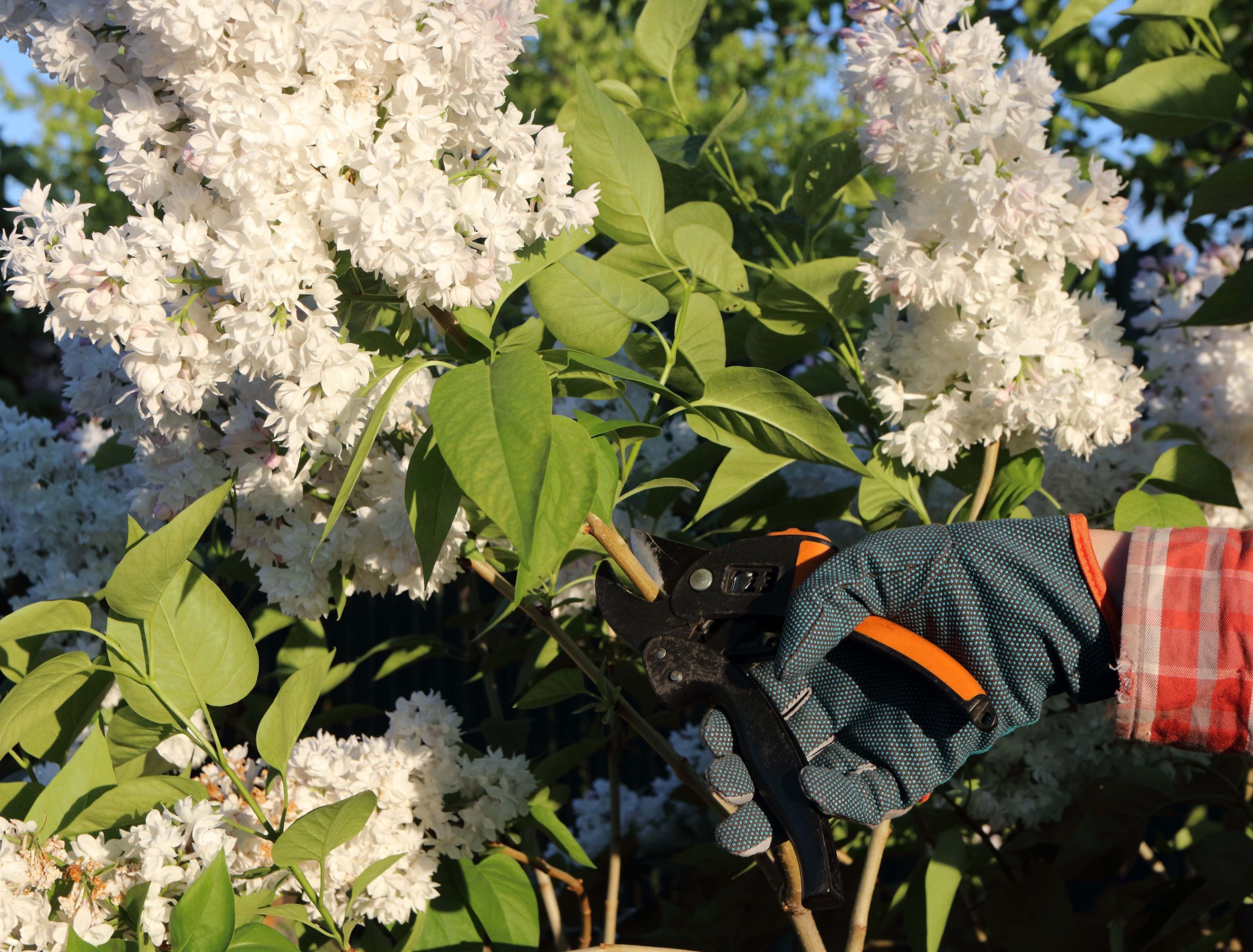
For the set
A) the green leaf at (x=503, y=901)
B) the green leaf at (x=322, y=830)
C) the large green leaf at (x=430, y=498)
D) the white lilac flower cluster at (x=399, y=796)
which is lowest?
the green leaf at (x=503, y=901)

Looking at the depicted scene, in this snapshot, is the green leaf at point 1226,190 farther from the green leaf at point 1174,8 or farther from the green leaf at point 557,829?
the green leaf at point 557,829

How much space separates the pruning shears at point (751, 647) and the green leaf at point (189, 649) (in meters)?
0.37

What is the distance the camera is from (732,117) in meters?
1.19

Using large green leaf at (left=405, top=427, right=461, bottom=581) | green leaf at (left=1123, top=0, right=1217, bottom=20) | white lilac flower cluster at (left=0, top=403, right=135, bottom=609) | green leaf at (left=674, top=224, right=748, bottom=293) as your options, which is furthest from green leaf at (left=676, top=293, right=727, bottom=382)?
white lilac flower cluster at (left=0, top=403, right=135, bottom=609)

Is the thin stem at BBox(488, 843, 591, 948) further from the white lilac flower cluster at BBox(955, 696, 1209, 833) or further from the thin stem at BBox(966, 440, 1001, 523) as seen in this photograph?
the thin stem at BBox(966, 440, 1001, 523)

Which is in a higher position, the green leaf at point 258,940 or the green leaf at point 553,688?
the green leaf at point 258,940

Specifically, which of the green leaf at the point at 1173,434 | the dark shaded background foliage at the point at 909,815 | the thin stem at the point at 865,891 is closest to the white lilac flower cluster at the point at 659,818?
the dark shaded background foliage at the point at 909,815

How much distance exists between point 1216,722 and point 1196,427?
0.88 metres

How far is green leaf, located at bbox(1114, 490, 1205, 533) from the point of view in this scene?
3.61ft

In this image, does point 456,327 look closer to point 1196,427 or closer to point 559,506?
point 559,506

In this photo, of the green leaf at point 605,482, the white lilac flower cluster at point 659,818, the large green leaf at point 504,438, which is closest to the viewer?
the large green leaf at point 504,438

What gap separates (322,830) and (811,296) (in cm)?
72

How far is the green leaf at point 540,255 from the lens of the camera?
0.88 meters

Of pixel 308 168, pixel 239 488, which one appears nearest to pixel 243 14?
pixel 308 168
